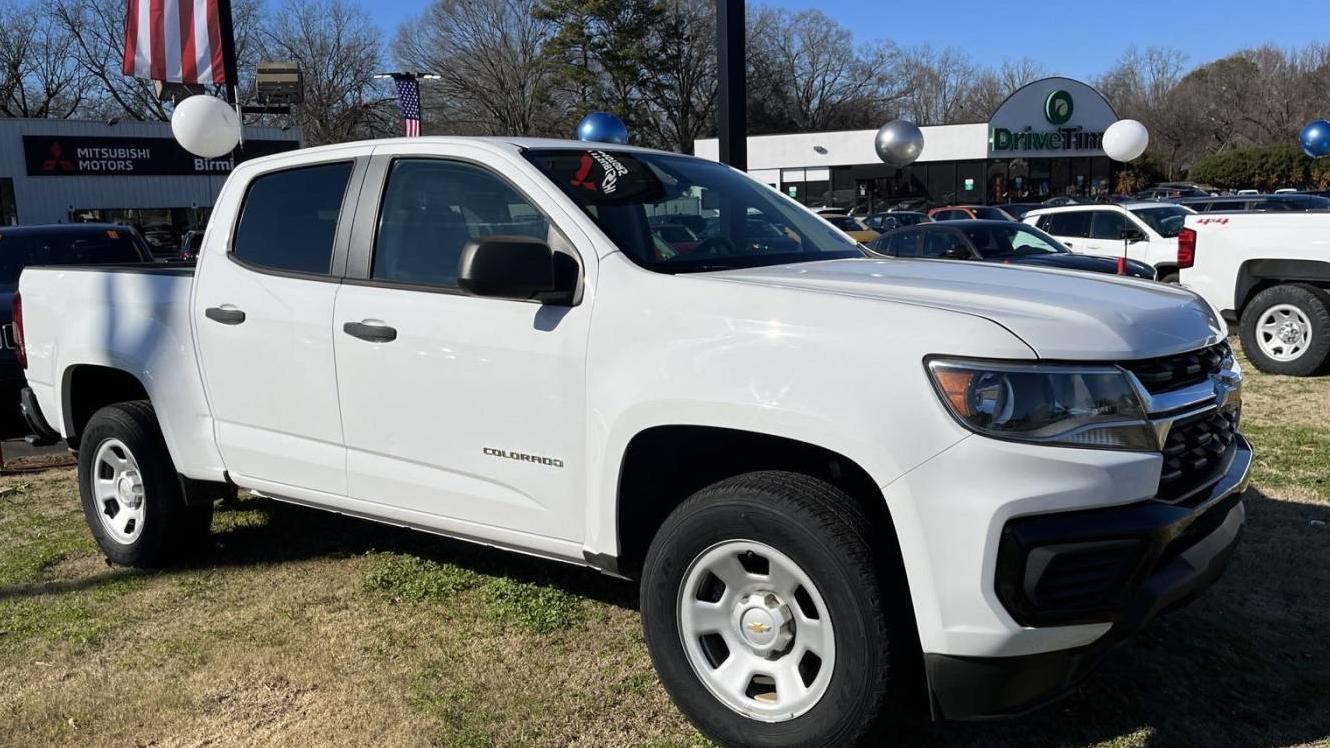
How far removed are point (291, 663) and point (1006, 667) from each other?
2.53 m

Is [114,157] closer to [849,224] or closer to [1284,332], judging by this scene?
[849,224]

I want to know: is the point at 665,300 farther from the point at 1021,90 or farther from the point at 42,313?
the point at 1021,90

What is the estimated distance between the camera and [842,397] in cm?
269

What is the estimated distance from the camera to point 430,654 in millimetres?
3846

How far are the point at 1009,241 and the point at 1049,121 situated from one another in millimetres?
37657

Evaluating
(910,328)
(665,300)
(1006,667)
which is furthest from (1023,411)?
(665,300)

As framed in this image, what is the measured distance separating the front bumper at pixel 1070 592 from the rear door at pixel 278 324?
94.5 inches

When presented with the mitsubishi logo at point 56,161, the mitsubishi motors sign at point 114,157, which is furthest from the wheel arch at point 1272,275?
the mitsubishi logo at point 56,161

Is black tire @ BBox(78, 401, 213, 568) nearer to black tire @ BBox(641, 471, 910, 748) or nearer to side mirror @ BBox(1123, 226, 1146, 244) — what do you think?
black tire @ BBox(641, 471, 910, 748)

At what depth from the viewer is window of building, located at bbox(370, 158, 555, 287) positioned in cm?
365

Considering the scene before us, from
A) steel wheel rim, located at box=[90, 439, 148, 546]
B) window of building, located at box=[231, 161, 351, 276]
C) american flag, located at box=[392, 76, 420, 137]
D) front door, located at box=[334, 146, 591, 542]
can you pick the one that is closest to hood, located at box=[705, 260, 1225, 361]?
front door, located at box=[334, 146, 591, 542]

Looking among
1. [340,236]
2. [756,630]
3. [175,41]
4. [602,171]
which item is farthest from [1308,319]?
[175,41]

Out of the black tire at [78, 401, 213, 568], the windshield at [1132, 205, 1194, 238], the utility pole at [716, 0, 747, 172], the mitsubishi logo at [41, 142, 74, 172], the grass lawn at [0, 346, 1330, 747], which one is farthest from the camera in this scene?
the mitsubishi logo at [41, 142, 74, 172]

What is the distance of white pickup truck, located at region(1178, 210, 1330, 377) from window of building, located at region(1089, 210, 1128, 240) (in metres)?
5.25
